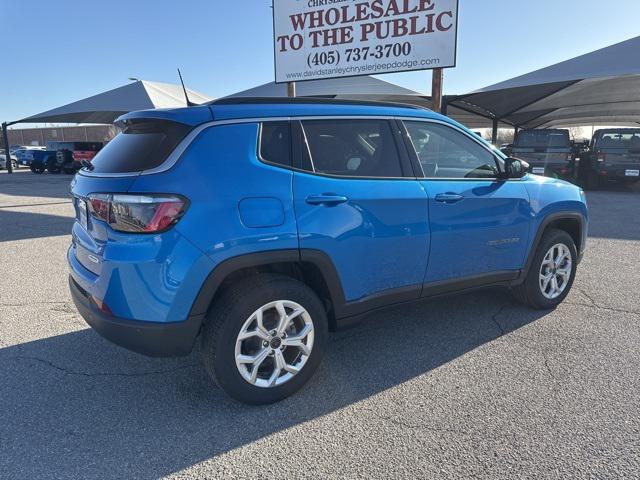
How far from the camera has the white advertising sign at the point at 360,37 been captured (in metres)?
10.1

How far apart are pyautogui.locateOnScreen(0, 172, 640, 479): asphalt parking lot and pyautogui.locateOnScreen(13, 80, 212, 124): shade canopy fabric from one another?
67.9 ft

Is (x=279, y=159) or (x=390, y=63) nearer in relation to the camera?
(x=279, y=159)

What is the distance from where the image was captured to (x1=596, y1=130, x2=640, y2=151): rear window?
14.5 m

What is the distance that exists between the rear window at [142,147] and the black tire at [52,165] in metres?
29.3

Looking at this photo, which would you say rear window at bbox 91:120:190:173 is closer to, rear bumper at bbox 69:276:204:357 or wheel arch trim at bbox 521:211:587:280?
rear bumper at bbox 69:276:204:357

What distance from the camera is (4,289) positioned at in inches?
202

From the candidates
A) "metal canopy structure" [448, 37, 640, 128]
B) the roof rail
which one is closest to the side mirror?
the roof rail

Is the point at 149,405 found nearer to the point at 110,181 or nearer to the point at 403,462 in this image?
the point at 110,181

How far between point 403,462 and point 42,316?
362cm

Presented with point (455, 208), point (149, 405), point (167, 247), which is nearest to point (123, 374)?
point (149, 405)

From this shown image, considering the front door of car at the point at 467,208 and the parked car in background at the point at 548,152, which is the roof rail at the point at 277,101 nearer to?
the front door of car at the point at 467,208

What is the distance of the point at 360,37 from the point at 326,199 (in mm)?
9214

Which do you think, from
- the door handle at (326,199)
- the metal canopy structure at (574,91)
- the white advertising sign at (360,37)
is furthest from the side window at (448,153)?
the metal canopy structure at (574,91)

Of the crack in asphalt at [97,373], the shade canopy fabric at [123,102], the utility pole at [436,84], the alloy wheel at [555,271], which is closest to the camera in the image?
the crack in asphalt at [97,373]
